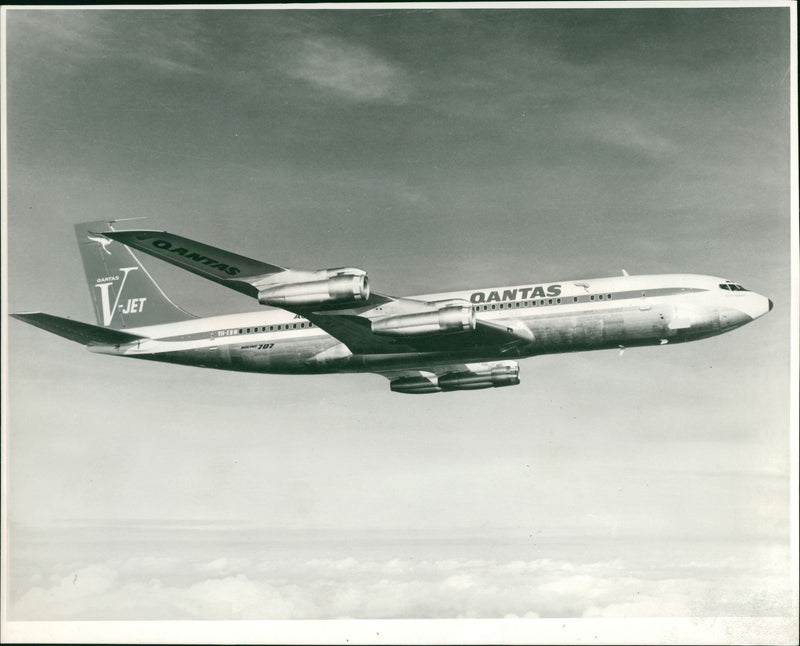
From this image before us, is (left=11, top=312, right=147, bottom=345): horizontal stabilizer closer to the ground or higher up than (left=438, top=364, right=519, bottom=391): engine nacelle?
higher up

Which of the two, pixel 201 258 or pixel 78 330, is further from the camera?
pixel 78 330

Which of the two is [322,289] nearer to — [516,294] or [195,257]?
[195,257]

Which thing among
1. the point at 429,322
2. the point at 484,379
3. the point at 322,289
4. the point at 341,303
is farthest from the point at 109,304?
the point at 484,379

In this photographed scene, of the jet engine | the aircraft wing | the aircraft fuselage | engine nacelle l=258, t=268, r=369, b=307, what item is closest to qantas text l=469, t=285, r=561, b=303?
the aircraft fuselage

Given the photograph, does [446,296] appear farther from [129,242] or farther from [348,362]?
[129,242]

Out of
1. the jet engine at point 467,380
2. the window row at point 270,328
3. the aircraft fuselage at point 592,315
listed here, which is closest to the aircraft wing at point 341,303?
the aircraft fuselage at point 592,315

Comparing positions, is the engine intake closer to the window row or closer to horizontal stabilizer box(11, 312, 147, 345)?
the window row
